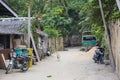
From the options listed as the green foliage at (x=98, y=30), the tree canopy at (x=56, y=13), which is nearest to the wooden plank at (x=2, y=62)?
the green foliage at (x=98, y=30)

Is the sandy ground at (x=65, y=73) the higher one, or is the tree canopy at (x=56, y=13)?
the tree canopy at (x=56, y=13)

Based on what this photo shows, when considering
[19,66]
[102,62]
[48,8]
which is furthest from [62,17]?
[19,66]

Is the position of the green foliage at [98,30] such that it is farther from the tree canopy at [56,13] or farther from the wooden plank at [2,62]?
the tree canopy at [56,13]

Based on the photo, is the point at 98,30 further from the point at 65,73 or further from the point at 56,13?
the point at 56,13

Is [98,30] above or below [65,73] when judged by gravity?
above

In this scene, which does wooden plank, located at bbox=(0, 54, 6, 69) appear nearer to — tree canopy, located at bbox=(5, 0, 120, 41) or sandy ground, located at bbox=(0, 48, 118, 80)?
sandy ground, located at bbox=(0, 48, 118, 80)

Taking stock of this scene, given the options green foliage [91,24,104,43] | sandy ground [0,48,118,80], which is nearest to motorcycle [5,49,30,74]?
sandy ground [0,48,118,80]

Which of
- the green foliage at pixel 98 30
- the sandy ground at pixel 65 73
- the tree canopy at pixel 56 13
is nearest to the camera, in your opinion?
the sandy ground at pixel 65 73

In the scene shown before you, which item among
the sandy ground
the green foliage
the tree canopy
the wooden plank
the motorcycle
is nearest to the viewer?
the sandy ground

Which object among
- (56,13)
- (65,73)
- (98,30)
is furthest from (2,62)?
(56,13)

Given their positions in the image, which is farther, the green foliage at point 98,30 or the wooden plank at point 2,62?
the green foliage at point 98,30

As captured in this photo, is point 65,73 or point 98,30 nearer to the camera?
point 65,73

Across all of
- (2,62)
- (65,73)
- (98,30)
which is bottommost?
(65,73)

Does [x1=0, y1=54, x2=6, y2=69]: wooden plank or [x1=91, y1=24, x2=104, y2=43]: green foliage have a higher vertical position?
[x1=91, y1=24, x2=104, y2=43]: green foliage
